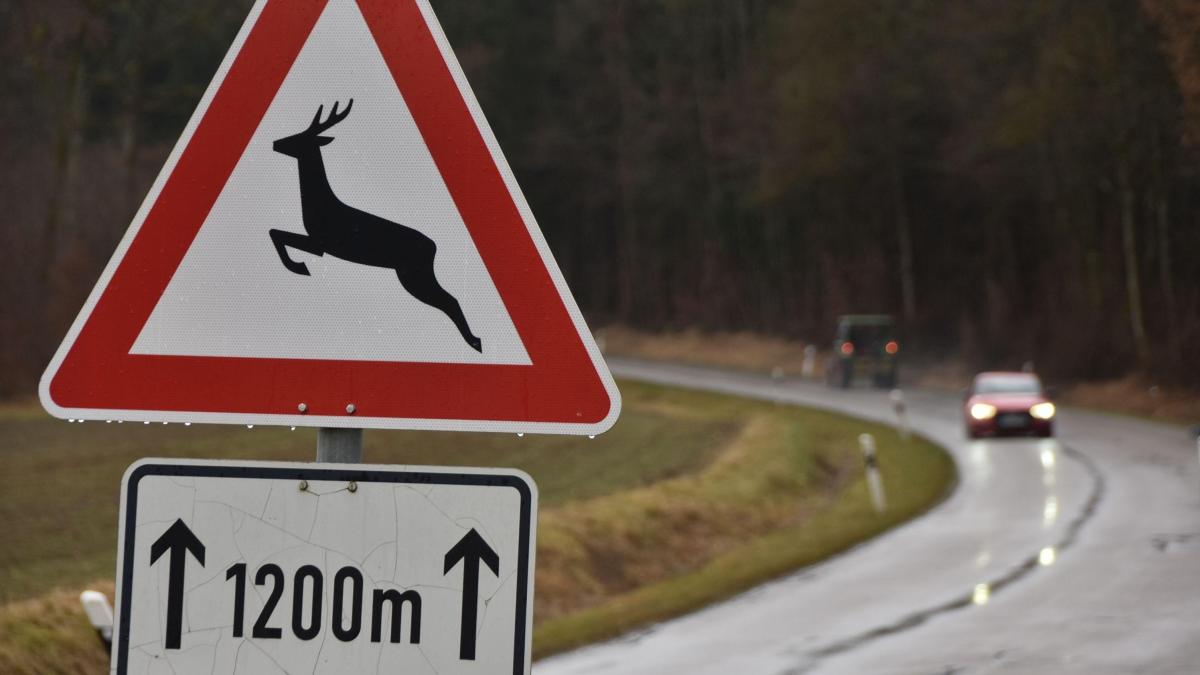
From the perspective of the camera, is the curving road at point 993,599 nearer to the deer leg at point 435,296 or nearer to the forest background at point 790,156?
the deer leg at point 435,296

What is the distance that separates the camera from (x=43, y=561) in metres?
15.7

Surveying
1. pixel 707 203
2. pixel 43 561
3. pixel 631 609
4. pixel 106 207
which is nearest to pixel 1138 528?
pixel 631 609

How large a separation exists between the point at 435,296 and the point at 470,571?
1.59 feet

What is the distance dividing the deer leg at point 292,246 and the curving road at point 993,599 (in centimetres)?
885

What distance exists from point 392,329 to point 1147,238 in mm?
46601

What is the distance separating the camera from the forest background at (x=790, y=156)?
40406mm

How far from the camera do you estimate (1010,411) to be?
3194cm

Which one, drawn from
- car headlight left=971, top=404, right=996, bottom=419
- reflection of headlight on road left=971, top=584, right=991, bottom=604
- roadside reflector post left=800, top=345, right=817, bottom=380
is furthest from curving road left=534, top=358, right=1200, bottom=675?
roadside reflector post left=800, top=345, right=817, bottom=380

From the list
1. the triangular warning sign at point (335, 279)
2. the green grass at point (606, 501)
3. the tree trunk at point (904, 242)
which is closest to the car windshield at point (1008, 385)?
the green grass at point (606, 501)

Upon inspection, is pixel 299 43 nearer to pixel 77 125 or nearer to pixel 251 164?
pixel 251 164

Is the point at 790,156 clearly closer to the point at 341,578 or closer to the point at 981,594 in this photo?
the point at 981,594

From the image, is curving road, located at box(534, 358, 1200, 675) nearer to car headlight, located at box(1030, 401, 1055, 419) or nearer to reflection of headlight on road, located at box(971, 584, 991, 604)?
reflection of headlight on road, located at box(971, 584, 991, 604)

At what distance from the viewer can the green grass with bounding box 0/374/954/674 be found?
14.2 meters

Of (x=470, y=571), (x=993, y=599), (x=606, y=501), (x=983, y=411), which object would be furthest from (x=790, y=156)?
(x=470, y=571)
